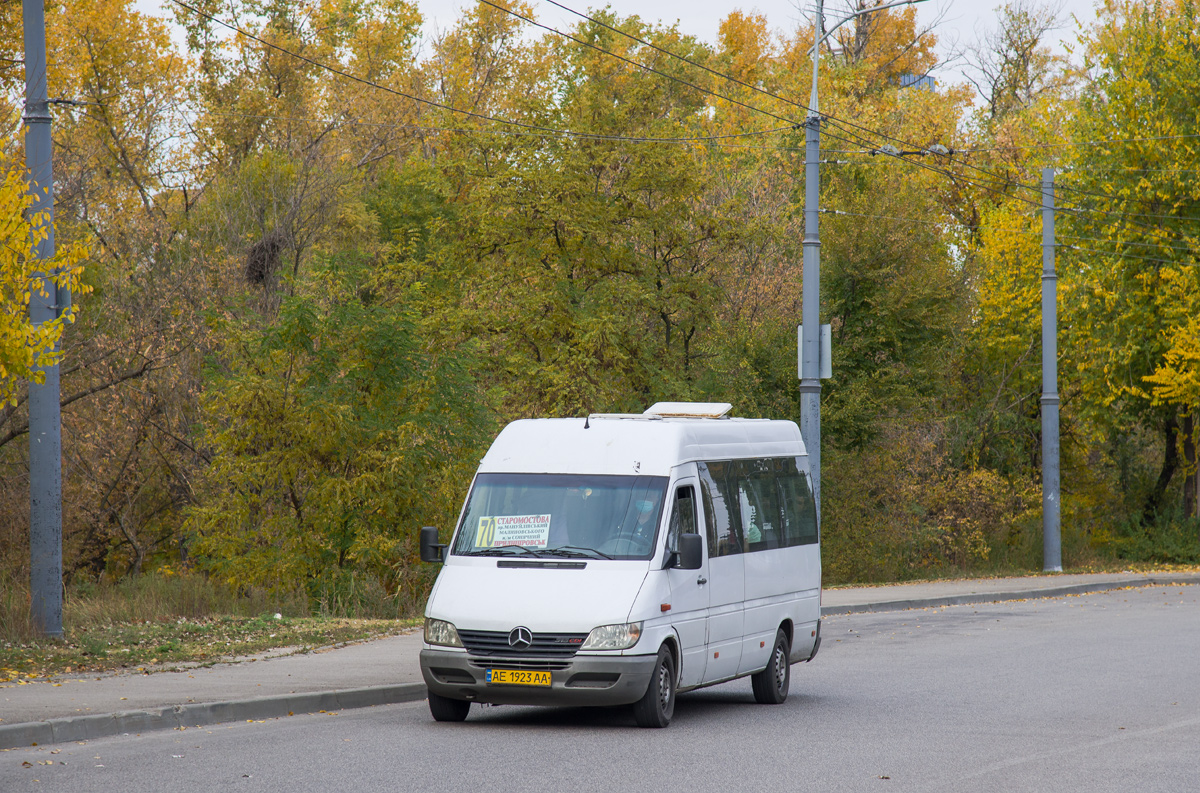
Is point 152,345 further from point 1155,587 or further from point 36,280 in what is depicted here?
point 1155,587

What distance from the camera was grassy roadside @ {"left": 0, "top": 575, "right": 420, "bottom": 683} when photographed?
1301 cm

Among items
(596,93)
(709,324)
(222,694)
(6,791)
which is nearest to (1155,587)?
(709,324)

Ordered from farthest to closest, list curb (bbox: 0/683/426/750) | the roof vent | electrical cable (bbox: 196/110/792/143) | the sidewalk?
electrical cable (bbox: 196/110/792/143) → the roof vent → the sidewalk → curb (bbox: 0/683/426/750)

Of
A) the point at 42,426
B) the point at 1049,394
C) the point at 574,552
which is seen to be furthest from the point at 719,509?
the point at 1049,394

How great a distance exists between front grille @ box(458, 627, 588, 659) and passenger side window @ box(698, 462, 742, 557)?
5.66 feet

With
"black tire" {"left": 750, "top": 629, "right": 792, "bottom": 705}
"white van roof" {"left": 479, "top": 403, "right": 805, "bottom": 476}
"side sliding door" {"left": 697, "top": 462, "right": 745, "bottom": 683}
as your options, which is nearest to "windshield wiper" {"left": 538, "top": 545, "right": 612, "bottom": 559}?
"white van roof" {"left": 479, "top": 403, "right": 805, "bottom": 476}

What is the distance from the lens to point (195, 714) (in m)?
10.4

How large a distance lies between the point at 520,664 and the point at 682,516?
186 centimetres

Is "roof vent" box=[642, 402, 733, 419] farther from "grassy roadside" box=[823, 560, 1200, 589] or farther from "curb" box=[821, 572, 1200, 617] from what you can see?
"grassy roadside" box=[823, 560, 1200, 589]

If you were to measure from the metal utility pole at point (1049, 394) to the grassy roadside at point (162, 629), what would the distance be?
53.6 feet

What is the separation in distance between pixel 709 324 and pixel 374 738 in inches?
978

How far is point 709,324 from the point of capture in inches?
1336

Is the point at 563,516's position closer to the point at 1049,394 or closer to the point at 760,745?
the point at 760,745

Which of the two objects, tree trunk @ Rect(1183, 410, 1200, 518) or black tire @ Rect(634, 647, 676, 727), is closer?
black tire @ Rect(634, 647, 676, 727)
